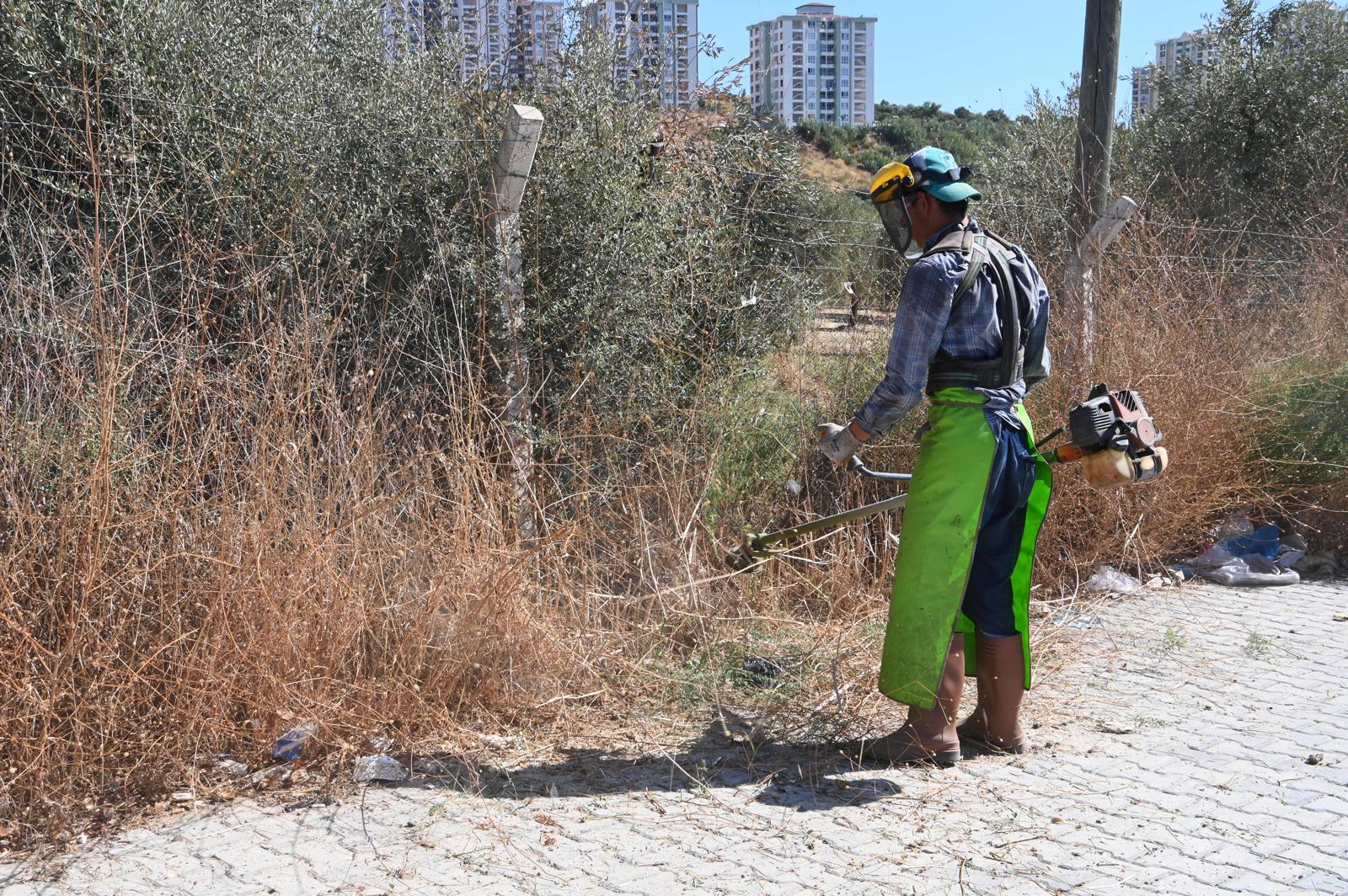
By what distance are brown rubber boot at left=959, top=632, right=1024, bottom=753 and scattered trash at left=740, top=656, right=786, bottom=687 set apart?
837mm

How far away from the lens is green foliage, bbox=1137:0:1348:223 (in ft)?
40.5

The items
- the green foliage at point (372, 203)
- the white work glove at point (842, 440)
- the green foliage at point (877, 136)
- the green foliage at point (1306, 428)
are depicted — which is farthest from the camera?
the green foliage at point (877, 136)

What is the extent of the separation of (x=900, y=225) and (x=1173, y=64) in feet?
41.6

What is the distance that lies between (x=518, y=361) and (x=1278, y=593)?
14.7 feet

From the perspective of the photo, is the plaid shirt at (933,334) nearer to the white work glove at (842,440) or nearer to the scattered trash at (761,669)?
the white work glove at (842,440)

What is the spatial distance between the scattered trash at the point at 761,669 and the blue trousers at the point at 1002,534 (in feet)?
3.48

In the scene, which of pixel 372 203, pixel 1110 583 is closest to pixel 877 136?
pixel 1110 583

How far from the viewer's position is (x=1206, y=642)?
5648 mm

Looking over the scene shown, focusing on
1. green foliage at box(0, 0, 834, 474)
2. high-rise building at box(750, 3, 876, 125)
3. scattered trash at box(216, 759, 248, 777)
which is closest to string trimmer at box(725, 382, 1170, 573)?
green foliage at box(0, 0, 834, 474)

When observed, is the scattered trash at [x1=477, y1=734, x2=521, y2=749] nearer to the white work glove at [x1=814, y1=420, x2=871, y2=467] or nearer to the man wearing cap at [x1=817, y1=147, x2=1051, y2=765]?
the man wearing cap at [x1=817, y1=147, x2=1051, y2=765]

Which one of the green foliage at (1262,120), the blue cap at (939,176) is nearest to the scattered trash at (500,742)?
the blue cap at (939,176)

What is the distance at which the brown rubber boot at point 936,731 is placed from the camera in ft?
13.0

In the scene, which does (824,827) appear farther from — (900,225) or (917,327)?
(900,225)

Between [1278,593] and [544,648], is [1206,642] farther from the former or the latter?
[544,648]
